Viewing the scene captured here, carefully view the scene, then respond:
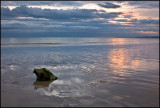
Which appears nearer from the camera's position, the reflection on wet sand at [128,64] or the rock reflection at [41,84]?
the rock reflection at [41,84]

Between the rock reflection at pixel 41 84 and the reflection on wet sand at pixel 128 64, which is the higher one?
the rock reflection at pixel 41 84

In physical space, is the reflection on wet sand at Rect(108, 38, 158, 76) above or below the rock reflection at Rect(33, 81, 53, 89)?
below

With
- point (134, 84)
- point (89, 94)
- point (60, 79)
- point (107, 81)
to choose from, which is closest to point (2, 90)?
point (60, 79)

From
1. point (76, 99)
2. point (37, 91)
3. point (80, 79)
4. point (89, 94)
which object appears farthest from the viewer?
point (80, 79)

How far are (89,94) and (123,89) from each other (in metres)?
1.90

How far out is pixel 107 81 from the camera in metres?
10.5

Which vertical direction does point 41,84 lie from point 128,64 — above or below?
above

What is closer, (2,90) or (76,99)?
(76,99)

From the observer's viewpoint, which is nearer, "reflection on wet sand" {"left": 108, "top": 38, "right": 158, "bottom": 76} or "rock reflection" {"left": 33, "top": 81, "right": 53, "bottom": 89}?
"rock reflection" {"left": 33, "top": 81, "right": 53, "bottom": 89}

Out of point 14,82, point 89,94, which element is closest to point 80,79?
point 89,94

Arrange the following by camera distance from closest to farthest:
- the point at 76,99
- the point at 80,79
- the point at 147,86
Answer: the point at 76,99, the point at 147,86, the point at 80,79

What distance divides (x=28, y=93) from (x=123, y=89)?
15.2 ft

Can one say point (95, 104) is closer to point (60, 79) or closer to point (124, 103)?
point (124, 103)

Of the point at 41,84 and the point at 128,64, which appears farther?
the point at 128,64
